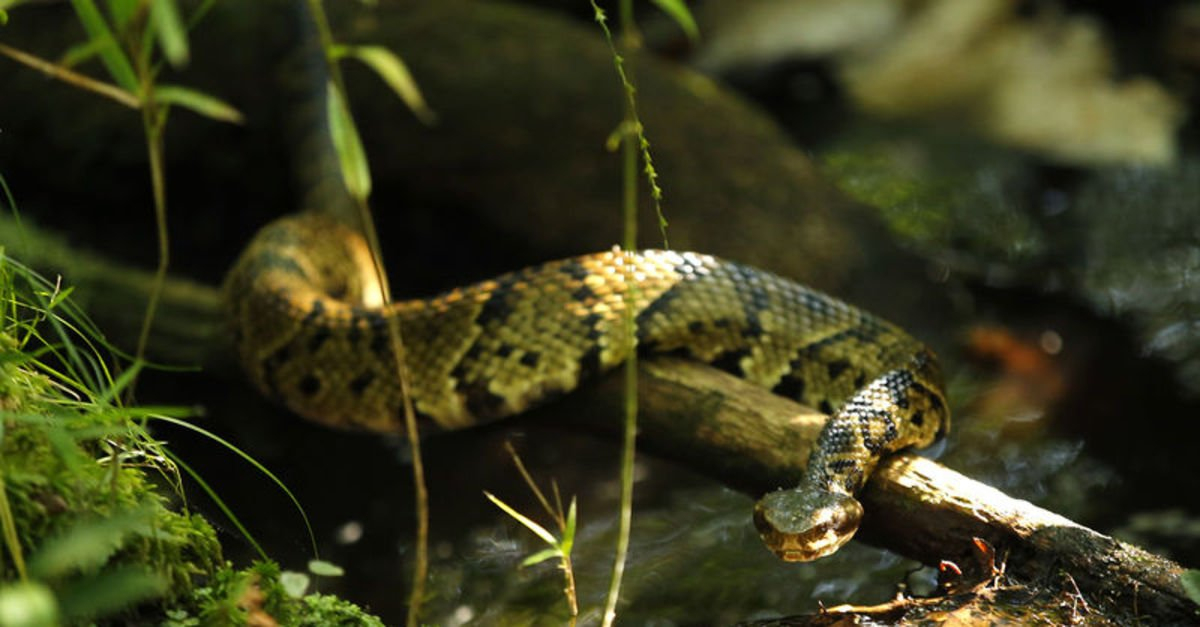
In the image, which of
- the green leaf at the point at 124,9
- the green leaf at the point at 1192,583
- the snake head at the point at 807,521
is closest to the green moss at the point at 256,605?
the green leaf at the point at 124,9

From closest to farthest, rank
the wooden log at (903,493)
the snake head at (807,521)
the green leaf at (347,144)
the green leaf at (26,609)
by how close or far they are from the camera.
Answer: the green leaf at (26,609)
the green leaf at (347,144)
the wooden log at (903,493)
the snake head at (807,521)

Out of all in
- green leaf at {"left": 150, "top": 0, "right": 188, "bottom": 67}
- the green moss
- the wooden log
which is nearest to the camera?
green leaf at {"left": 150, "top": 0, "right": 188, "bottom": 67}

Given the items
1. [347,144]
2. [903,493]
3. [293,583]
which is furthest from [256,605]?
[903,493]

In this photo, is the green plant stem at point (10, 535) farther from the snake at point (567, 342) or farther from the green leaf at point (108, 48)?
the snake at point (567, 342)

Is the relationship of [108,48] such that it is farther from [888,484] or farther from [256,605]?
[888,484]

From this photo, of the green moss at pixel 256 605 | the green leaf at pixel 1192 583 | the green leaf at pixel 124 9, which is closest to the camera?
the green leaf at pixel 124 9

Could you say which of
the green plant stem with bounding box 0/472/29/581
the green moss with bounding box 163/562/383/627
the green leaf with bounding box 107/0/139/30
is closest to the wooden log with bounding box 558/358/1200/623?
the green moss with bounding box 163/562/383/627

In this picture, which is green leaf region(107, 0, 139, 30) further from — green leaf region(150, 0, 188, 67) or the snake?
the snake
